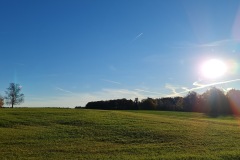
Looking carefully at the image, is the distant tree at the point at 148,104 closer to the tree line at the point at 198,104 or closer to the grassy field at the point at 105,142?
the tree line at the point at 198,104

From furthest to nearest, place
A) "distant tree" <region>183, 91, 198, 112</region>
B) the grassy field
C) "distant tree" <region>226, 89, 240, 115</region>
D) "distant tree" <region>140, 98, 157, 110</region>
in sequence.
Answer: "distant tree" <region>183, 91, 198, 112</region>, "distant tree" <region>140, 98, 157, 110</region>, "distant tree" <region>226, 89, 240, 115</region>, the grassy field

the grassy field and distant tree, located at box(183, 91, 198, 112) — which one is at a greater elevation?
distant tree, located at box(183, 91, 198, 112)

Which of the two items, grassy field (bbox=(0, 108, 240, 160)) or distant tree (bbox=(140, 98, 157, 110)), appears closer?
grassy field (bbox=(0, 108, 240, 160))

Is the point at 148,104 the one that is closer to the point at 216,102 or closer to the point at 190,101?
the point at 190,101

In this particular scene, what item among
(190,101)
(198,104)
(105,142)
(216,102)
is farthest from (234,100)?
(105,142)

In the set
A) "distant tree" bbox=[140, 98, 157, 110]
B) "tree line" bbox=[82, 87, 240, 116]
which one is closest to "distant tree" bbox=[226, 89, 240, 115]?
"tree line" bbox=[82, 87, 240, 116]

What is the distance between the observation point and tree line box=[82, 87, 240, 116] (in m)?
104

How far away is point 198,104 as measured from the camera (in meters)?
113

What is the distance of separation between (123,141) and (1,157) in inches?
440

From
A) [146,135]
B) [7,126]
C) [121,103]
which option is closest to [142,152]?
[146,135]

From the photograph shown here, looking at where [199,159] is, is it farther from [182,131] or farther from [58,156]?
[182,131]

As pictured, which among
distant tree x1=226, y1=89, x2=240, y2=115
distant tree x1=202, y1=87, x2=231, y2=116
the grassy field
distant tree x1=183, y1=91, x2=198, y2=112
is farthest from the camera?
distant tree x1=183, y1=91, x2=198, y2=112

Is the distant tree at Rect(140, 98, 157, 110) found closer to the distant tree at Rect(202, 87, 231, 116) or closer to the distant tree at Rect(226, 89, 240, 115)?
the distant tree at Rect(202, 87, 231, 116)

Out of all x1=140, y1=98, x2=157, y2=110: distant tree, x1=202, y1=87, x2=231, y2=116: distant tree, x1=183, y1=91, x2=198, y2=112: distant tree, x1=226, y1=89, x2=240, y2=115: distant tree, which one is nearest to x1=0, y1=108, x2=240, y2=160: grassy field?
x1=202, y1=87, x2=231, y2=116: distant tree
